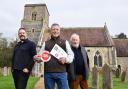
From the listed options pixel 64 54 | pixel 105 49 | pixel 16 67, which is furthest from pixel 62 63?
pixel 105 49

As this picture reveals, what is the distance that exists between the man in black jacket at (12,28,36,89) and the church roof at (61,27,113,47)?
40377 mm

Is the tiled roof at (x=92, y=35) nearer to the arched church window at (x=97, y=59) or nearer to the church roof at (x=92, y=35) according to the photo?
the church roof at (x=92, y=35)

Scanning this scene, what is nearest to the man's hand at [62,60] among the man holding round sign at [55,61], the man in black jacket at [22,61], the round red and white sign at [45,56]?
the man holding round sign at [55,61]

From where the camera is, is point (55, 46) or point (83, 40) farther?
point (83, 40)

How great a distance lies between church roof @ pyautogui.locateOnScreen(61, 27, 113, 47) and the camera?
4781 cm

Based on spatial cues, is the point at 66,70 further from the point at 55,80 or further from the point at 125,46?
the point at 125,46

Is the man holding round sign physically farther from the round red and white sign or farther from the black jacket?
the black jacket

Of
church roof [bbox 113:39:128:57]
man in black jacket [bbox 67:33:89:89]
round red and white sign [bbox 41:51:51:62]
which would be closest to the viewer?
round red and white sign [bbox 41:51:51:62]

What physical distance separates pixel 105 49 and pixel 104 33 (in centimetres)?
306

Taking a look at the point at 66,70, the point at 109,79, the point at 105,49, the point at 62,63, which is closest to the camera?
the point at 62,63

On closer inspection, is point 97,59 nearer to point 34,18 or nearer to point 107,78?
point 34,18

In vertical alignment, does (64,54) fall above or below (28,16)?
below

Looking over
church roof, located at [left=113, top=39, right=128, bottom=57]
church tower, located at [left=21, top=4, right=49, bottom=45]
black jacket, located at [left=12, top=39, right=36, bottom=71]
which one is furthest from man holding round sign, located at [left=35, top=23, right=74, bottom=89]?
church tower, located at [left=21, top=4, right=49, bottom=45]

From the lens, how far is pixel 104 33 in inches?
1934
